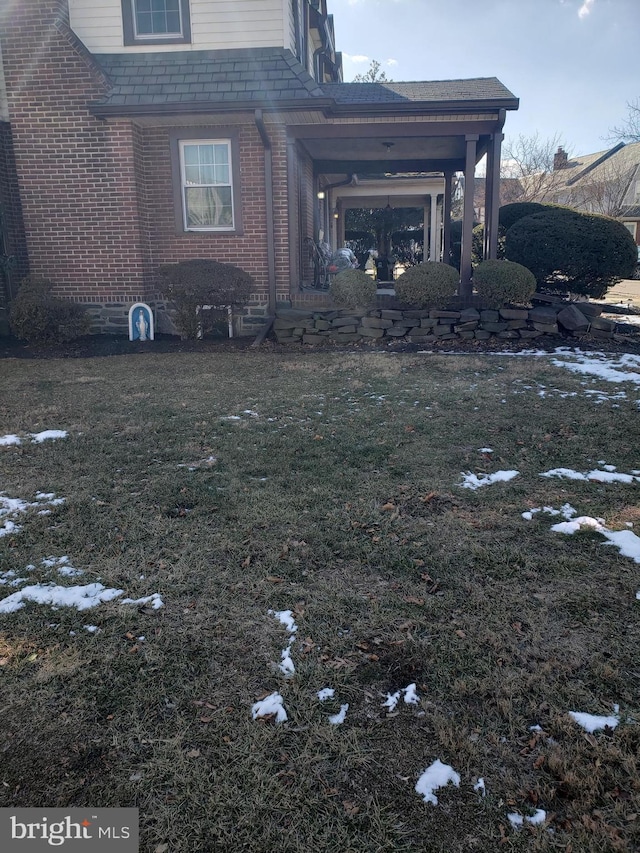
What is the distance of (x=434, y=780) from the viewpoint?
5.79 feet

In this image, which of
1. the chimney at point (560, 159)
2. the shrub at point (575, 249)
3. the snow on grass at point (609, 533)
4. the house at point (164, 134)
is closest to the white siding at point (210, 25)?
the house at point (164, 134)

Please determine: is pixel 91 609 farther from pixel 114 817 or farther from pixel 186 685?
pixel 114 817

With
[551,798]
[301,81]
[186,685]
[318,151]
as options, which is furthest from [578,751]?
[318,151]

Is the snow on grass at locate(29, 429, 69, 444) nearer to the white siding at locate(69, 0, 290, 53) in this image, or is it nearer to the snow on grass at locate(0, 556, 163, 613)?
the snow on grass at locate(0, 556, 163, 613)

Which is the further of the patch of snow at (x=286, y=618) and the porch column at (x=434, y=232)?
the porch column at (x=434, y=232)

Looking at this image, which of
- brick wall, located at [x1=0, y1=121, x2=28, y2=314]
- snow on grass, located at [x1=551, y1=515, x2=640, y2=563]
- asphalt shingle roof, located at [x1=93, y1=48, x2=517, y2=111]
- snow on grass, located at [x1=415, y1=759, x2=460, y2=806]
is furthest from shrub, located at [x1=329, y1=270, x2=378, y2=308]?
snow on grass, located at [x1=415, y1=759, x2=460, y2=806]

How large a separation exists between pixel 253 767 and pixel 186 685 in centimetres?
44

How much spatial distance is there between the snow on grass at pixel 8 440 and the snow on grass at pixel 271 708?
11.5 ft

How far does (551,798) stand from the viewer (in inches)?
66.7

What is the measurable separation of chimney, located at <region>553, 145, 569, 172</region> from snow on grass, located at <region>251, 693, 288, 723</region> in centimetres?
3571

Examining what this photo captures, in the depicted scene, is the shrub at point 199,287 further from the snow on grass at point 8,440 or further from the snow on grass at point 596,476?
the snow on grass at point 596,476

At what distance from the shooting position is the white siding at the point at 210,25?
32.6 ft

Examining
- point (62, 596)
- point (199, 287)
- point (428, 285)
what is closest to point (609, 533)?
point (62, 596)

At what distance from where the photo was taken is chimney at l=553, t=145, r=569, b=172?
32856 millimetres
